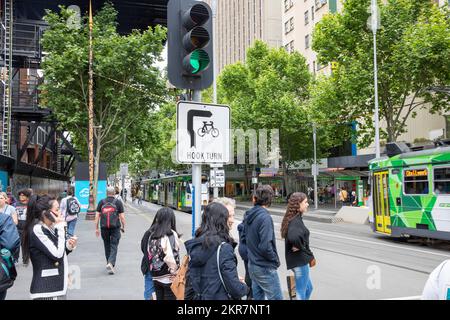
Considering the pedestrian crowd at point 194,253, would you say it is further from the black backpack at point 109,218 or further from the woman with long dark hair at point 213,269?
the black backpack at point 109,218

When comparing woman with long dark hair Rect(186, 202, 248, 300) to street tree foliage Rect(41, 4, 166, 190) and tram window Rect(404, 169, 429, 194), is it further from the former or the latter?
street tree foliage Rect(41, 4, 166, 190)

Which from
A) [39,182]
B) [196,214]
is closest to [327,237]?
[196,214]

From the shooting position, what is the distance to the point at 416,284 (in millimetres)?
8336

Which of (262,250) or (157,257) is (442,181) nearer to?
(262,250)

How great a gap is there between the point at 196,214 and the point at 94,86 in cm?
2336

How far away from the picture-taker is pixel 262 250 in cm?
507

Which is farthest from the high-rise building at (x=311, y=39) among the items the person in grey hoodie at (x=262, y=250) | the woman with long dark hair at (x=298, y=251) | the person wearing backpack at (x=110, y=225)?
the person in grey hoodie at (x=262, y=250)

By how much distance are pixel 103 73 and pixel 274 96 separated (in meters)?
16.3

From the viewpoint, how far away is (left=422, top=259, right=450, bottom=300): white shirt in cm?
224

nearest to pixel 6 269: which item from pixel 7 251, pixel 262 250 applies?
pixel 7 251

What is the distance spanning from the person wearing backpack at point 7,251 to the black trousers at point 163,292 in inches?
61.7

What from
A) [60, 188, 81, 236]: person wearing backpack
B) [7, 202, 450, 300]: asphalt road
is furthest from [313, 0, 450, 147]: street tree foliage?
[60, 188, 81, 236]: person wearing backpack

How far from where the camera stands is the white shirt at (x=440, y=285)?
2.24 m

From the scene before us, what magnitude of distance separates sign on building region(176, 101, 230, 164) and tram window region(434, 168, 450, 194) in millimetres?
10874
